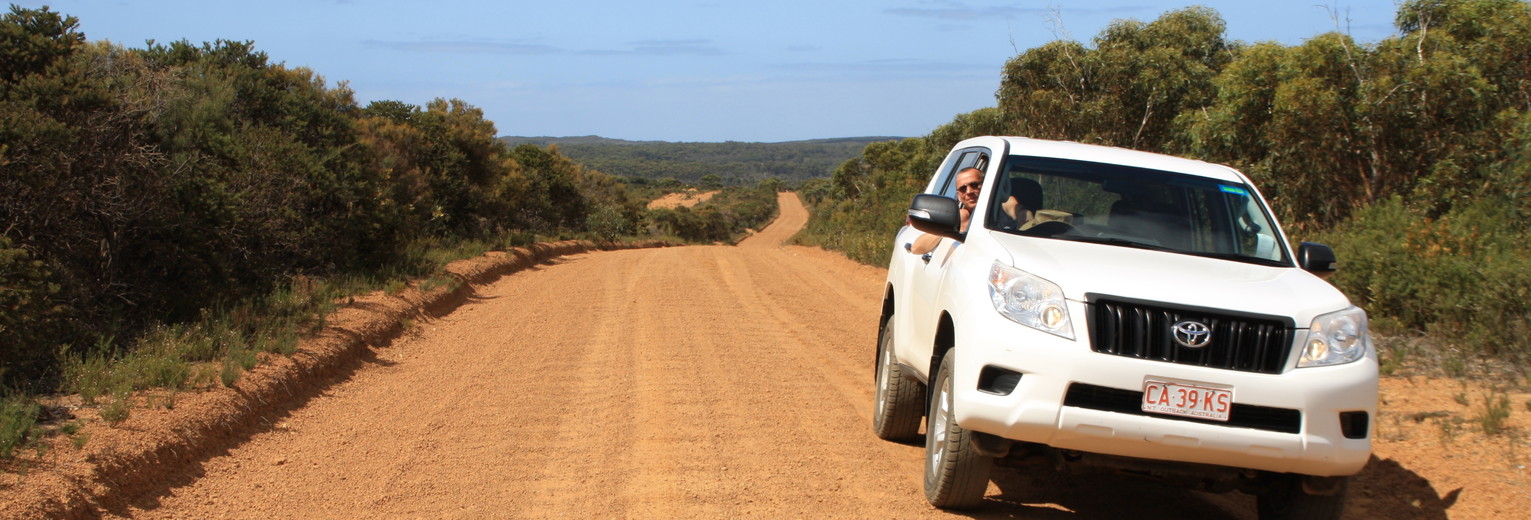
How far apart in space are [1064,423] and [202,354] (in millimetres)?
6658

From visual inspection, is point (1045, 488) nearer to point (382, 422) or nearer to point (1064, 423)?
point (1064, 423)

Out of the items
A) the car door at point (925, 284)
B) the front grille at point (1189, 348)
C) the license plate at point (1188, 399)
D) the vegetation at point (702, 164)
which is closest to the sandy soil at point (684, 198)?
the vegetation at point (702, 164)

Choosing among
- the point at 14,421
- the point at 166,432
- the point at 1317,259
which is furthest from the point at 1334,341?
the point at 14,421

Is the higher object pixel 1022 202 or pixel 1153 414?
pixel 1022 202

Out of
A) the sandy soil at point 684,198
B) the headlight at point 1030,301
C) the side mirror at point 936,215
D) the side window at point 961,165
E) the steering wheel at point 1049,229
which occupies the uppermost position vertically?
the side window at point 961,165

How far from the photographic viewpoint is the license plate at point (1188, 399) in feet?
15.2

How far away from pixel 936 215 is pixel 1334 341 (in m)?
1.93

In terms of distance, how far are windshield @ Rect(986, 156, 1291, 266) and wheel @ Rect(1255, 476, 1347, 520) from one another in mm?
1235

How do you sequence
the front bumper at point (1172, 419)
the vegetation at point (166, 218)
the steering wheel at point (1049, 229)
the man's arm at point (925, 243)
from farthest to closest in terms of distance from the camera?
1. the vegetation at point (166, 218)
2. the man's arm at point (925, 243)
3. the steering wheel at point (1049, 229)
4. the front bumper at point (1172, 419)

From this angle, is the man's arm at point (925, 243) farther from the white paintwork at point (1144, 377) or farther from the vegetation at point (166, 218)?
the vegetation at point (166, 218)

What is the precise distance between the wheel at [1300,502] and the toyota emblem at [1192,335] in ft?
2.78

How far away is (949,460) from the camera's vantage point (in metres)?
5.23

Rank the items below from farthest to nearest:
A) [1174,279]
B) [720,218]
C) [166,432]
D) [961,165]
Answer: [720,218]
[961,165]
[166,432]
[1174,279]

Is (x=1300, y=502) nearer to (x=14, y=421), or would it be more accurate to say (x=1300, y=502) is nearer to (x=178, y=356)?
(x=14, y=421)
